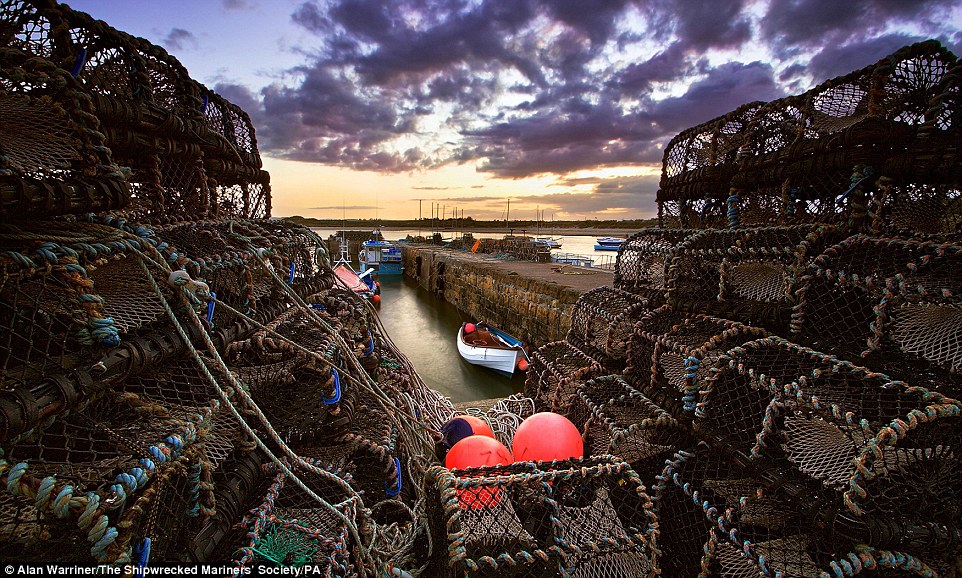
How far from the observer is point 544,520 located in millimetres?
2164

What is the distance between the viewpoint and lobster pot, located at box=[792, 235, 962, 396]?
182cm

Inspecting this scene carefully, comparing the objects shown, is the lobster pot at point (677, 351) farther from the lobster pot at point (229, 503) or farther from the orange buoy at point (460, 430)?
the lobster pot at point (229, 503)

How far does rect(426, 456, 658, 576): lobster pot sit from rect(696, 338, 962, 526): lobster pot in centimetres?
61

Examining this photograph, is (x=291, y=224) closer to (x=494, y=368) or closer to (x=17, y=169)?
(x=17, y=169)

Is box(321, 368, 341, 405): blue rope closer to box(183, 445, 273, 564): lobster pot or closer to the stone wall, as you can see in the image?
box(183, 445, 273, 564): lobster pot

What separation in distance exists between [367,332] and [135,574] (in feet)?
7.90

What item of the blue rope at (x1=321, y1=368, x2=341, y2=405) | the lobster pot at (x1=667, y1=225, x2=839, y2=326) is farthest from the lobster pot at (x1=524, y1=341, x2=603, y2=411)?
the blue rope at (x1=321, y1=368, x2=341, y2=405)

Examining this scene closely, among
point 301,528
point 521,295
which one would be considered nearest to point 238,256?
point 301,528

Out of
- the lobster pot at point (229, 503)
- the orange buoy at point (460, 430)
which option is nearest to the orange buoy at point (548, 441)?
the orange buoy at point (460, 430)

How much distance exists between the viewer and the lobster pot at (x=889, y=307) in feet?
5.98

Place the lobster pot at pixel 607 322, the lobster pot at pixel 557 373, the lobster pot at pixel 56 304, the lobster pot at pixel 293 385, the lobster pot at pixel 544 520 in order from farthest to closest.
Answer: the lobster pot at pixel 557 373, the lobster pot at pixel 607 322, the lobster pot at pixel 293 385, the lobster pot at pixel 544 520, the lobster pot at pixel 56 304

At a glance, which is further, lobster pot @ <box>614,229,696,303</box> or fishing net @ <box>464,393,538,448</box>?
fishing net @ <box>464,393,538,448</box>

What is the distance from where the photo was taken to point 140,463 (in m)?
1.32

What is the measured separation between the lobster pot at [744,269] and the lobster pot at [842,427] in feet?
1.20
